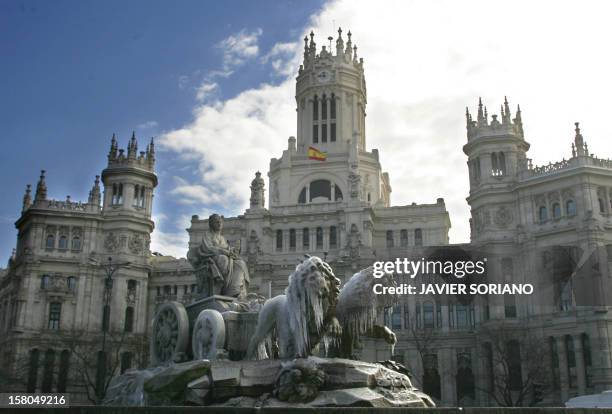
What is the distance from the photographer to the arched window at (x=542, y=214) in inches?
2409

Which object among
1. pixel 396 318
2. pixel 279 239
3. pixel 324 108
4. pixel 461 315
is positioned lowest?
Answer: pixel 396 318

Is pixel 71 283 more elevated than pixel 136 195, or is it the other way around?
pixel 136 195

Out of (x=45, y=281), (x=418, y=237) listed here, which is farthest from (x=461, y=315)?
(x=45, y=281)

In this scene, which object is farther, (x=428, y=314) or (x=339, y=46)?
(x=339, y=46)

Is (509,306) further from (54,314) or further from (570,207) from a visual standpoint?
(54,314)

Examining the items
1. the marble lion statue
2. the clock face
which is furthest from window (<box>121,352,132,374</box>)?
the marble lion statue

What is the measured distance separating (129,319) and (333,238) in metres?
23.7

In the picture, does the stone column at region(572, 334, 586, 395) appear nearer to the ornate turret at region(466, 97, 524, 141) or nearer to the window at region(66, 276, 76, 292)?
the ornate turret at region(466, 97, 524, 141)

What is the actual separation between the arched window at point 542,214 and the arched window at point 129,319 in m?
43.0

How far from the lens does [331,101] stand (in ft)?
285

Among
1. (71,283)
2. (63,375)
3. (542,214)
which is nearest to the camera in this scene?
(542,214)

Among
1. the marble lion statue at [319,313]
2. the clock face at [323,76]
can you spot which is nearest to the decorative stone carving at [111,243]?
the clock face at [323,76]

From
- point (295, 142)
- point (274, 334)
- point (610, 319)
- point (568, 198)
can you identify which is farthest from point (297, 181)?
point (274, 334)

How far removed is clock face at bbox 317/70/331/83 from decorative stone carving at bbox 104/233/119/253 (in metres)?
34.0
